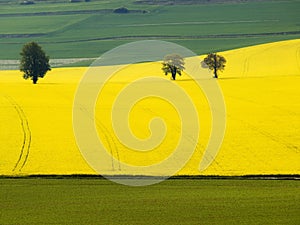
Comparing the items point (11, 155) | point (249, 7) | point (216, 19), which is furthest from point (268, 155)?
point (249, 7)

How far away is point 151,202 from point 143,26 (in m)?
97.0

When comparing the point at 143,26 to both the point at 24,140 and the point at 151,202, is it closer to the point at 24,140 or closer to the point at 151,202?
the point at 24,140

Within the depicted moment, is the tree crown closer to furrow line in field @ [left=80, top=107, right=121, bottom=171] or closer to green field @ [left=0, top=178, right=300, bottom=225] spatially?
furrow line in field @ [left=80, top=107, right=121, bottom=171]

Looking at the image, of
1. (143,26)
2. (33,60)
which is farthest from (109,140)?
(143,26)

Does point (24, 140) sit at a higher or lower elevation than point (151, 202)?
higher

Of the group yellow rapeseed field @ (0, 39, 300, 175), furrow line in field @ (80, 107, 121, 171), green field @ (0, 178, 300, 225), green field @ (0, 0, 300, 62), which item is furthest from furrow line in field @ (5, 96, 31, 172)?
green field @ (0, 0, 300, 62)

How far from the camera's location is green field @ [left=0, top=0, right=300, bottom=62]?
4198 inches

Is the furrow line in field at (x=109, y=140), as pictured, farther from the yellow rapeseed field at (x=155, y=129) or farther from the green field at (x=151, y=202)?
the green field at (x=151, y=202)

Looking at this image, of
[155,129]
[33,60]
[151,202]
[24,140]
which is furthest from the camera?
[33,60]

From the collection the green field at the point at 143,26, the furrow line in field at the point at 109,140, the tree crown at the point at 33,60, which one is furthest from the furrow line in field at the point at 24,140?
the green field at the point at 143,26

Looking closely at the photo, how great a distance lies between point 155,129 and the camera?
1508 inches

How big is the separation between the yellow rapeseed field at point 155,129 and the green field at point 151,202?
5.86 ft

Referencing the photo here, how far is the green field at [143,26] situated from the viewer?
106625 mm

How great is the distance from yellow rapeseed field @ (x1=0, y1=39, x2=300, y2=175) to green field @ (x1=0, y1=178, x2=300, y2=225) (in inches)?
70.3
